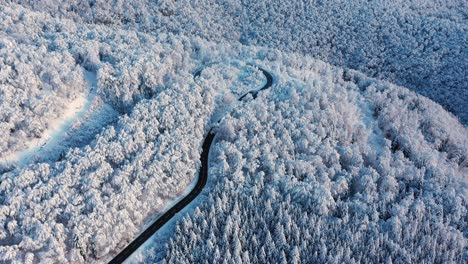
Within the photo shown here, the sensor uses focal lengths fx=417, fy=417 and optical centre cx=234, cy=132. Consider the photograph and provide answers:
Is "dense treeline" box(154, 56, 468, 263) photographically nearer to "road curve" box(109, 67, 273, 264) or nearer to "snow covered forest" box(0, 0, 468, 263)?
"snow covered forest" box(0, 0, 468, 263)

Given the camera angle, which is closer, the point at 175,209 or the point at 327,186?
the point at 175,209

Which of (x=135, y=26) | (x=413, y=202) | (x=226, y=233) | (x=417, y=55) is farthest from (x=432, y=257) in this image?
(x=135, y=26)

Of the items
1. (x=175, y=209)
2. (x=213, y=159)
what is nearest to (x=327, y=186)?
(x=213, y=159)

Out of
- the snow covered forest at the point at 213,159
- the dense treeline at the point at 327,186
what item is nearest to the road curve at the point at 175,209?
the snow covered forest at the point at 213,159

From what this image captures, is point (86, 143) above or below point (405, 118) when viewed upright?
below

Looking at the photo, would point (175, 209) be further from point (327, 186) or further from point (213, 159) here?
point (327, 186)

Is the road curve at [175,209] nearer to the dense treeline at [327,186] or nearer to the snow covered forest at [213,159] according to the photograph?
the snow covered forest at [213,159]

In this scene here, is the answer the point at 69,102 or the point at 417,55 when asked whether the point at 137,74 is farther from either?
the point at 417,55

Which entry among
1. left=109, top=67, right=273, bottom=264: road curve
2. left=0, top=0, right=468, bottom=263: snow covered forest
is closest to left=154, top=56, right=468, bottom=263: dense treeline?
left=0, top=0, right=468, bottom=263: snow covered forest
